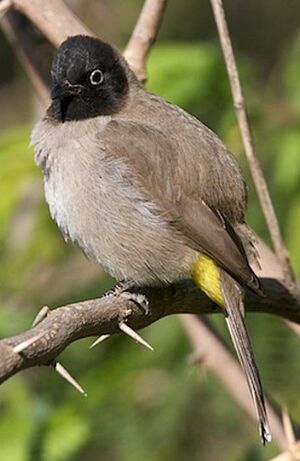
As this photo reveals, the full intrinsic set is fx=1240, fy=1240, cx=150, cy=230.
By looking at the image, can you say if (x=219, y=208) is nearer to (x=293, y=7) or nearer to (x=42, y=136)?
(x=42, y=136)

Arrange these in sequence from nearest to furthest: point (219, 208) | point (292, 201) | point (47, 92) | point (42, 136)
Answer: point (219, 208)
point (42, 136)
point (47, 92)
point (292, 201)

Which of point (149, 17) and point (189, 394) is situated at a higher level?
point (149, 17)

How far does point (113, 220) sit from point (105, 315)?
1.02 meters

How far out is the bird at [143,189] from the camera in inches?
156

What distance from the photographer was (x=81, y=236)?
4.05 m

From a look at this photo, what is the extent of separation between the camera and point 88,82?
14.1ft

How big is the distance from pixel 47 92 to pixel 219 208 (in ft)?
3.08

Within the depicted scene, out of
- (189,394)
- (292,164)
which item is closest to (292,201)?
(292,164)

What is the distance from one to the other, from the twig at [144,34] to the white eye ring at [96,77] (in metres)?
0.13

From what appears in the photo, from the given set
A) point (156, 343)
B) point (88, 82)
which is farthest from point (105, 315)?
point (156, 343)

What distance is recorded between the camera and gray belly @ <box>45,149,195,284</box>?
13.2ft

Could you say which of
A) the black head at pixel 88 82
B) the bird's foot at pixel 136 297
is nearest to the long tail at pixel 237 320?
the bird's foot at pixel 136 297

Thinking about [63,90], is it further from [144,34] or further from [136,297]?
[136,297]

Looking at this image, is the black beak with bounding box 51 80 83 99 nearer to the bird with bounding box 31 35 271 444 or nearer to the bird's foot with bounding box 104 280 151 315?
the bird with bounding box 31 35 271 444
